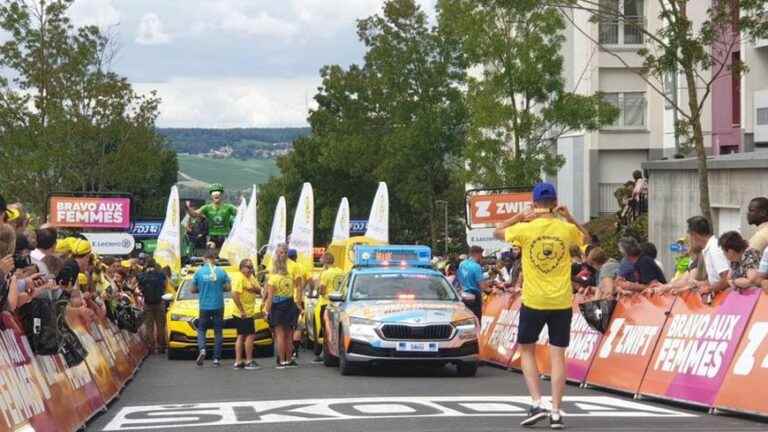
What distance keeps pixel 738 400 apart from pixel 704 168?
12235 millimetres

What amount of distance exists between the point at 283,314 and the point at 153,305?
7.12 metres

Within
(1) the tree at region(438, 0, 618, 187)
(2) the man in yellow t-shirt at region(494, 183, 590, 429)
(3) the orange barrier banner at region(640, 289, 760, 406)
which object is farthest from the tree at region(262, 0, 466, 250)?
(2) the man in yellow t-shirt at region(494, 183, 590, 429)

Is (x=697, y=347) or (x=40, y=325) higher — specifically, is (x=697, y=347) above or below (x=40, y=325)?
below

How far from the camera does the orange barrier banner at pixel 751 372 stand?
509 inches

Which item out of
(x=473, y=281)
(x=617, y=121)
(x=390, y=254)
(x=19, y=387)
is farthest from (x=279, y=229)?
(x=19, y=387)

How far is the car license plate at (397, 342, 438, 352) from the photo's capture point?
19406 mm

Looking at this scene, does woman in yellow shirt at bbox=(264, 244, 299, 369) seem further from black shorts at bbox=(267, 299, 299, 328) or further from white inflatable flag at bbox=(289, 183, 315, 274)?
white inflatable flag at bbox=(289, 183, 315, 274)

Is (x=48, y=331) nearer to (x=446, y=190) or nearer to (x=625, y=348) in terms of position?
(x=625, y=348)

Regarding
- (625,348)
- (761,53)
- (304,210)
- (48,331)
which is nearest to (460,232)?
(761,53)

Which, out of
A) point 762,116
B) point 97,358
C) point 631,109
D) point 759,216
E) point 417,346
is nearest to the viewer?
point 759,216

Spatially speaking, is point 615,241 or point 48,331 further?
point 615,241

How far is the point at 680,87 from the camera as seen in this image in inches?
1943

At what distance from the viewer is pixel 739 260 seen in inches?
571

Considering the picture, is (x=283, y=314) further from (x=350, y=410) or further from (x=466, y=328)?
(x=350, y=410)
